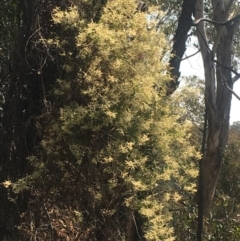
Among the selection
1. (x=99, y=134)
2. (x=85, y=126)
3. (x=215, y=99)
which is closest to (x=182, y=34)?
(x=99, y=134)

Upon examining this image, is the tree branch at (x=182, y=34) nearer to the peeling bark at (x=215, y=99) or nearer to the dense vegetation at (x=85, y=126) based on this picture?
the dense vegetation at (x=85, y=126)

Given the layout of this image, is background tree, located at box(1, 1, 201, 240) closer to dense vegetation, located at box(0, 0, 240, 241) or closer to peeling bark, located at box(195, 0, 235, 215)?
dense vegetation, located at box(0, 0, 240, 241)

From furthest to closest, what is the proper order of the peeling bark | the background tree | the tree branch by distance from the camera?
the peeling bark < the tree branch < the background tree

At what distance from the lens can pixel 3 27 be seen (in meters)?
4.24

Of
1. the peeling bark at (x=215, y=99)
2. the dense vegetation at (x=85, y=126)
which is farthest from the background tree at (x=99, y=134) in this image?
the peeling bark at (x=215, y=99)

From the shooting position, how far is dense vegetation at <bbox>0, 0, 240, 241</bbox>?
3031 millimetres

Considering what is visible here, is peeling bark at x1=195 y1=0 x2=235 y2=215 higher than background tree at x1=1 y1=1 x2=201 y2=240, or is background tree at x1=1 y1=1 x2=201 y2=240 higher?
peeling bark at x1=195 y1=0 x2=235 y2=215

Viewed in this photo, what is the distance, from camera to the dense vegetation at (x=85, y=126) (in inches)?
119

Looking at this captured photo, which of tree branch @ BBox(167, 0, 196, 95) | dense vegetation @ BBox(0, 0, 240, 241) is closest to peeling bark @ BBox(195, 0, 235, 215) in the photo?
tree branch @ BBox(167, 0, 196, 95)

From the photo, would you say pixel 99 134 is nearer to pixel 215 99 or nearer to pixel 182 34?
pixel 182 34

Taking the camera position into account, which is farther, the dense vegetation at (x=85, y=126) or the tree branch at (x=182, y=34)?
the tree branch at (x=182, y=34)

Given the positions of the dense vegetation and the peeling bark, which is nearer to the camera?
the dense vegetation

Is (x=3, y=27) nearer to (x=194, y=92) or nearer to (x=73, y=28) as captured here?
(x=73, y=28)

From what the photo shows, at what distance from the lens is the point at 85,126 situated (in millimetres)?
2967
